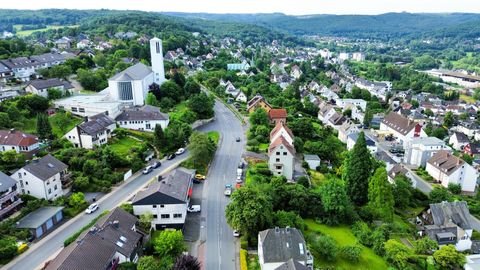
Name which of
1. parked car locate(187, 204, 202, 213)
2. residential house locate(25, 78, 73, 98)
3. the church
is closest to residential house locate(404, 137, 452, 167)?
parked car locate(187, 204, 202, 213)

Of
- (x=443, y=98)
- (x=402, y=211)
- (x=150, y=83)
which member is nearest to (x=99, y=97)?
(x=150, y=83)

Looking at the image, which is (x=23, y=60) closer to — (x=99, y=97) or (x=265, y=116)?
(x=99, y=97)

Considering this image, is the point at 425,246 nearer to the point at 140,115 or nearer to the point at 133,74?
the point at 140,115

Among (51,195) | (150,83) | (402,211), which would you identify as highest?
(150,83)

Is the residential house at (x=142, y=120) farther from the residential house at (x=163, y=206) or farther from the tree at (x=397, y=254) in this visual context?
the tree at (x=397, y=254)

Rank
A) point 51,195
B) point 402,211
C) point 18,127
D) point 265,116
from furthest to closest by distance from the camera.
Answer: point 265,116, point 18,127, point 402,211, point 51,195

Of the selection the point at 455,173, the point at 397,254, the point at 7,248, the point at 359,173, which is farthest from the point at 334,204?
the point at 7,248
